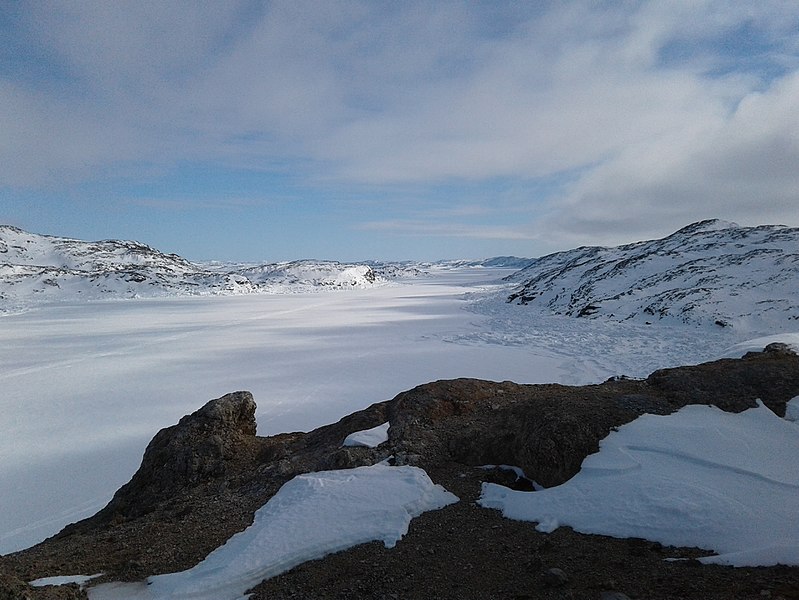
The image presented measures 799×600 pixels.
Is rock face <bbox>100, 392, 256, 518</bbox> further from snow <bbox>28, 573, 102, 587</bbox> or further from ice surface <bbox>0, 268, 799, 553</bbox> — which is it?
snow <bbox>28, 573, 102, 587</bbox>

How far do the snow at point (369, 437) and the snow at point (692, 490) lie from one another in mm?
1816

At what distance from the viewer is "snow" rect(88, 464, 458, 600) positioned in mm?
4121

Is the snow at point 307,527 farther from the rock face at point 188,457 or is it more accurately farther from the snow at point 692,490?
the rock face at point 188,457

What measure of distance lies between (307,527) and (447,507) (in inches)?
57.7

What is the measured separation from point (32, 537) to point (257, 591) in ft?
18.3

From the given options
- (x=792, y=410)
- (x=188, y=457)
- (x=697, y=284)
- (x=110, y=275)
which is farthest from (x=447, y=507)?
(x=110, y=275)

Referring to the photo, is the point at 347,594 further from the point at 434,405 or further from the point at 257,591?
the point at 434,405

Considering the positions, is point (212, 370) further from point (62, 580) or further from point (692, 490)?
point (692, 490)

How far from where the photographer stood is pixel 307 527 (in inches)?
189

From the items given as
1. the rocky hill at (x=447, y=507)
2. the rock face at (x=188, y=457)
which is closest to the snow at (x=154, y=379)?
the rock face at (x=188, y=457)

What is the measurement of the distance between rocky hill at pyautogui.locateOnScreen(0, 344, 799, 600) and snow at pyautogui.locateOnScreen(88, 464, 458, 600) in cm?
15

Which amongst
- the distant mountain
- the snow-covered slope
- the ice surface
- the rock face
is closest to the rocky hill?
the rock face

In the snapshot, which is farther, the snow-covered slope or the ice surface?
the snow-covered slope

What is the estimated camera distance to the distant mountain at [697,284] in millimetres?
25094
